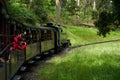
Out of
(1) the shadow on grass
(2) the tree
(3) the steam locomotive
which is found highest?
(2) the tree

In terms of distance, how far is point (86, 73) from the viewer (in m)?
15.8

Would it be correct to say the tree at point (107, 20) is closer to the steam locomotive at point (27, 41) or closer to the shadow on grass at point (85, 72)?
the shadow on grass at point (85, 72)

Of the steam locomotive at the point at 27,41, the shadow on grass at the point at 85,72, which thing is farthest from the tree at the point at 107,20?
the steam locomotive at the point at 27,41

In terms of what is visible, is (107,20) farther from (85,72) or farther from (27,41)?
(27,41)

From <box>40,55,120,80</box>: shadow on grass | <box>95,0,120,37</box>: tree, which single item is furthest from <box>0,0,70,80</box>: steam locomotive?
<box>95,0,120,37</box>: tree

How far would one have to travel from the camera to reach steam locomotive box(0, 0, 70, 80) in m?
10.5

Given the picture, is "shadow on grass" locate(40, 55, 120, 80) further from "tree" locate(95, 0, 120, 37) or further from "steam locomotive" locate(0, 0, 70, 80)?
"tree" locate(95, 0, 120, 37)

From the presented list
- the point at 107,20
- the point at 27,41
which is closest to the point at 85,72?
the point at 107,20

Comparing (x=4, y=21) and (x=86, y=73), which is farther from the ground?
(x=4, y=21)

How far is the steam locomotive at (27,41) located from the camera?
34.5ft

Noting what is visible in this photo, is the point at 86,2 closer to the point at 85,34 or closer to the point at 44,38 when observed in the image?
the point at 85,34

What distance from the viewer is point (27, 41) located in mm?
18438

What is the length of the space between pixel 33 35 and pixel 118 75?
751 centimetres

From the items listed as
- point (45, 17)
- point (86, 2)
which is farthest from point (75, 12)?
point (45, 17)
